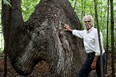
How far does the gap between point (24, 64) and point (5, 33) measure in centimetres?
123

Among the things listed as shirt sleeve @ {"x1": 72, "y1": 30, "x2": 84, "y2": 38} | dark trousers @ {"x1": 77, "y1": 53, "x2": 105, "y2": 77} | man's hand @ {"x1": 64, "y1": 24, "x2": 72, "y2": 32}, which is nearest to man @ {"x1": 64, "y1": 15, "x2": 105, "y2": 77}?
dark trousers @ {"x1": 77, "y1": 53, "x2": 105, "y2": 77}

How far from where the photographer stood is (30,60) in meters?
7.72

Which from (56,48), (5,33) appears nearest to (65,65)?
(56,48)

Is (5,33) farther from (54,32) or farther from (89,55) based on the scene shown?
(89,55)

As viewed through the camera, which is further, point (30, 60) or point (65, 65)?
point (30, 60)

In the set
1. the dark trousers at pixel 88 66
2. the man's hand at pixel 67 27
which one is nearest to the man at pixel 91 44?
the dark trousers at pixel 88 66

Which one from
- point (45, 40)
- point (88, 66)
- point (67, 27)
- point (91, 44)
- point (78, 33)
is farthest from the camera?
point (45, 40)

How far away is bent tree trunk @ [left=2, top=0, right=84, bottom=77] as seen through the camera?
24.0 ft

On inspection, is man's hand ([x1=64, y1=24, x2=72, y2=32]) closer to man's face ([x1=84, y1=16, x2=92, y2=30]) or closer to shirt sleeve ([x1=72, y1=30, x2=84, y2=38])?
shirt sleeve ([x1=72, y1=30, x2=84, y2=38])

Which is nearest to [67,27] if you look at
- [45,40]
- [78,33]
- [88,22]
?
[78,33]

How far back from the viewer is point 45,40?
7.57m

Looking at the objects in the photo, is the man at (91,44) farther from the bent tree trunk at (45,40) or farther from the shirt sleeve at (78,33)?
the bent tree trunk at (45,40)

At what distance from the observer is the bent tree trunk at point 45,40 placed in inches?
287

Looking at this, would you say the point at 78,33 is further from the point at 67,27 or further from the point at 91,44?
the point at 91,44
